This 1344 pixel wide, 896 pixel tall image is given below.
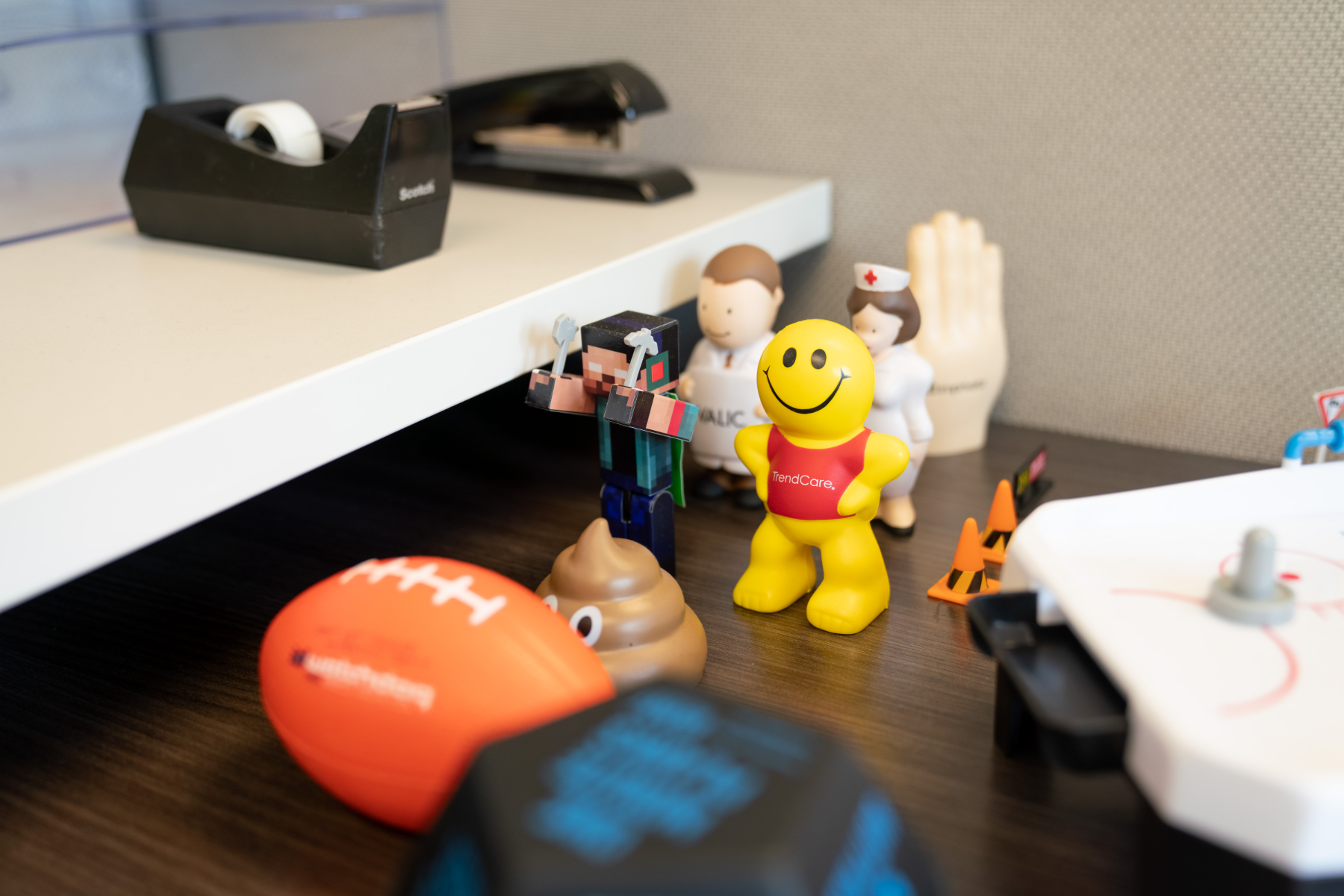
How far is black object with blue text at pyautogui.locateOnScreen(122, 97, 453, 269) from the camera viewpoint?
103 cm

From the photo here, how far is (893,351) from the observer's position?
1.08 meters

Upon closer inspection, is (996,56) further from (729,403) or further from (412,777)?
(412,777)

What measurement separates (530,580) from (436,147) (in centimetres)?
46

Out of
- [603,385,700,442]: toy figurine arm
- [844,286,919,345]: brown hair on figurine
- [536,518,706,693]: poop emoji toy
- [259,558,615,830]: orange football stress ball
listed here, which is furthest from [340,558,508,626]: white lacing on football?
[844,286,919,345]: brown hair on figurine

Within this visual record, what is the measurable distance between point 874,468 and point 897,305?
0.76ft

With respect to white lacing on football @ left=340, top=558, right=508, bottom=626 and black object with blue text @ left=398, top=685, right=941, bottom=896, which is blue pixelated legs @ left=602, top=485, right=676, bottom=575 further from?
black object with blue text @ left=398, top=685, right=941, bottom=896

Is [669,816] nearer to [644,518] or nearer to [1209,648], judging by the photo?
[1209,648]

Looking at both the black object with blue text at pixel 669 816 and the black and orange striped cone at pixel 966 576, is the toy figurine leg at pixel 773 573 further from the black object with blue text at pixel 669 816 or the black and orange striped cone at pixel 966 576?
the black object with blue text at pixel 669 816

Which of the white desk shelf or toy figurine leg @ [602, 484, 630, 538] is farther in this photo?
toy figurine leg @ [602, 484, 630, 538]

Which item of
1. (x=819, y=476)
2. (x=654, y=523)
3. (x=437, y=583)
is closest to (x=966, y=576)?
(x=819, y=476)

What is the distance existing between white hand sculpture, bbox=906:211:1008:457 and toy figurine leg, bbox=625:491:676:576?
0.45 metres

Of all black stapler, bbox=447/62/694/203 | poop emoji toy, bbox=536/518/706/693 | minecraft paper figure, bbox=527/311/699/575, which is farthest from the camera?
black stapler, bbox=447/62/694/203

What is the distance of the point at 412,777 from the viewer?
2.15 ft

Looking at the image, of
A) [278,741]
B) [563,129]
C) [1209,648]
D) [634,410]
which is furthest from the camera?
[563,129]
